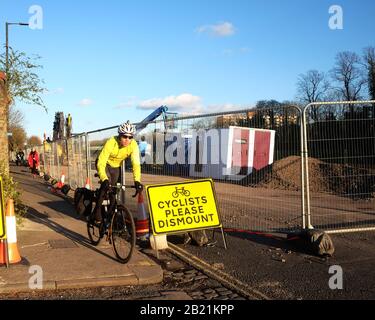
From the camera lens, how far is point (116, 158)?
8094 mm

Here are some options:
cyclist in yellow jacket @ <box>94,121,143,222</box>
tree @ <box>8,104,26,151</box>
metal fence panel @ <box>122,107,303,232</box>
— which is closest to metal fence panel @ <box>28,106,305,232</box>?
metal fence panel @ <box>122,107,303,232</box>

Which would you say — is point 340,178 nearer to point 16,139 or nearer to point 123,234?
point 123,234

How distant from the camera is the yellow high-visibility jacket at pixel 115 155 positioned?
759 centimetres

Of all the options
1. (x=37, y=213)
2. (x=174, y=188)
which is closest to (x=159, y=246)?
(x=174, y=188)

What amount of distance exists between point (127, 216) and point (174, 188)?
4.03 feet

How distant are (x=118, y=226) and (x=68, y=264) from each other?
38.4 inches

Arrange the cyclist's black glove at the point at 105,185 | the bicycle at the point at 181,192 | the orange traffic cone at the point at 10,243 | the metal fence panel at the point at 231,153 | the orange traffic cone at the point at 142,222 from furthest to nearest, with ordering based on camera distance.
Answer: the metal fence panel at the point at 231,153 < the orange traffic cone at the point at 142,222 < the bicycle at the point at 181,192 < the cyclist's black glove at the point at 105,185 < the orange traffic cone at the point at 10,243

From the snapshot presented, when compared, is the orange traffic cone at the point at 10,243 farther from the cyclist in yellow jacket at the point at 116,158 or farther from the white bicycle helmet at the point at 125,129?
the white bicycle helmet at the point at 125,129

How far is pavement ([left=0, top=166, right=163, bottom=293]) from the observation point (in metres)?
5.96

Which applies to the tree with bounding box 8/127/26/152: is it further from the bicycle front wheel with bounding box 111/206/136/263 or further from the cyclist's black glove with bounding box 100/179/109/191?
the bicycle front wheel with bounding box 111/206/136/263

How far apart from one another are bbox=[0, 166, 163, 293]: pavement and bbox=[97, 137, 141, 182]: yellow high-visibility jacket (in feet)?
4.19

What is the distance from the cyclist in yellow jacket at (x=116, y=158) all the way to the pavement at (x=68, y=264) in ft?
2.53

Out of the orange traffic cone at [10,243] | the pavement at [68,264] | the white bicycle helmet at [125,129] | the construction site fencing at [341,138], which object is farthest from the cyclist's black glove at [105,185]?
the construction site fencing at [341,138]

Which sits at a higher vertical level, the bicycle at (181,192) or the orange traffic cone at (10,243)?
the bicycle at (181,192)
